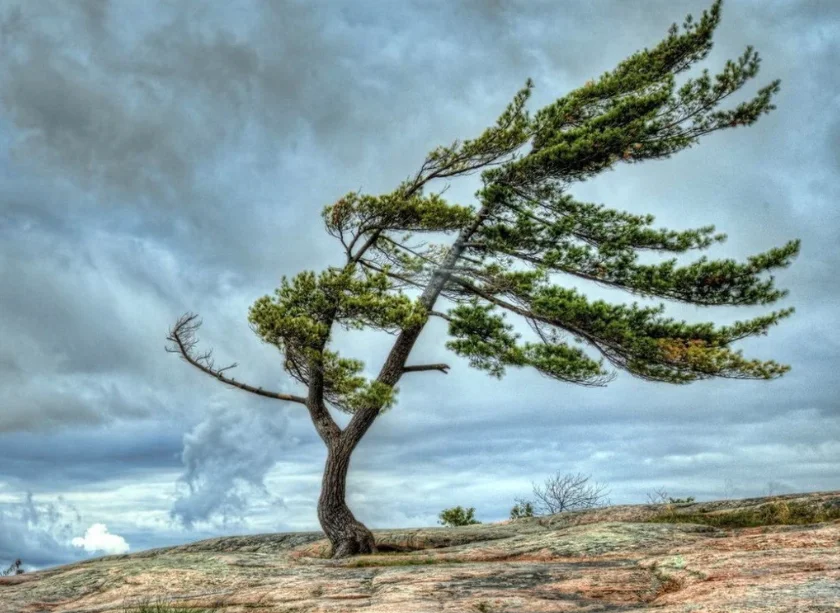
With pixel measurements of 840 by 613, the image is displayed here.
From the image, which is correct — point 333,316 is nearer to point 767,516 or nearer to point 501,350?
point 501,350

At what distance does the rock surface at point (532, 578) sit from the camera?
30.2 feet

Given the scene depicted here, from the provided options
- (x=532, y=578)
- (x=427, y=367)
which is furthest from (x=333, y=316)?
(x=532, y=578)

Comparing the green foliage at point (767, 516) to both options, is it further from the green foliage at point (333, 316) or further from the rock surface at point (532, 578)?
the green foliage at point (333, 316)

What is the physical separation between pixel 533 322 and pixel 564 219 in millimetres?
2847

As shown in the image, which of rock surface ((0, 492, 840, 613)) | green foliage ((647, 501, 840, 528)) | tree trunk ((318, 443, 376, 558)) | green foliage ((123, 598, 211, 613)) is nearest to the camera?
rock surface ((0, 492, 840, 613))

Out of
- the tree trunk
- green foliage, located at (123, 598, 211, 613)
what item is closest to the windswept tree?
the tree trunk

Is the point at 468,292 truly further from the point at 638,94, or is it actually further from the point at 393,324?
the point at 638,94

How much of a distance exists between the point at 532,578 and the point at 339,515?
9369 mm

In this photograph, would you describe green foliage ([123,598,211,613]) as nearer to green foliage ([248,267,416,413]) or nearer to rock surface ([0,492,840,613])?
rock surface ([0,492,840,613])

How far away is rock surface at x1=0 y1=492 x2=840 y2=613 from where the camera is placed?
9.21 m

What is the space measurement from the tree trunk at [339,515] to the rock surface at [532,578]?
8.51 feet

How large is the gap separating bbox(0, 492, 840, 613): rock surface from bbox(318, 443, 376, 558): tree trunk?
2.59 metres

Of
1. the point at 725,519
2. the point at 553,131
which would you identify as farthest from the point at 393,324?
the point at 725,519

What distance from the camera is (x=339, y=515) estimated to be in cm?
1969
